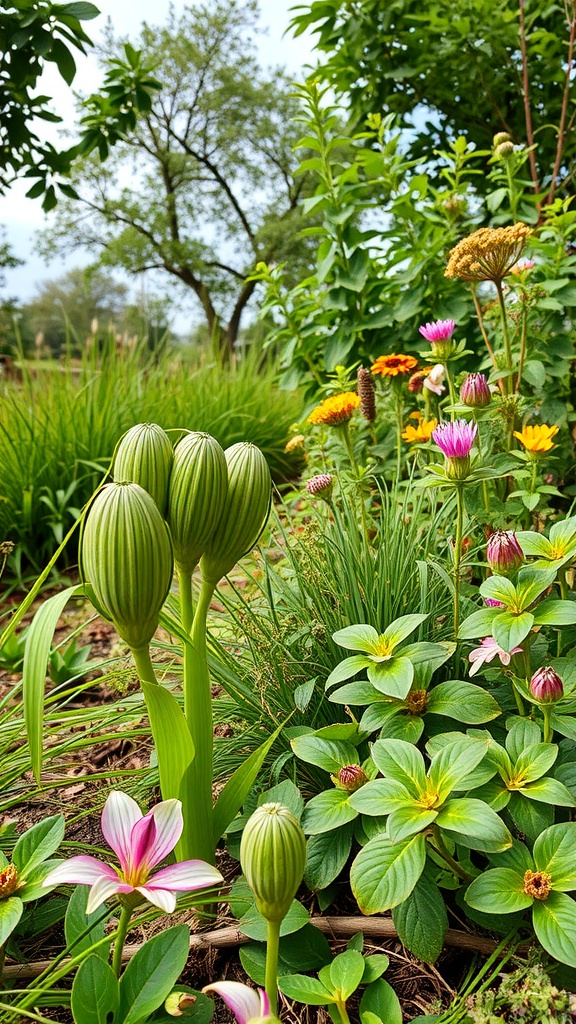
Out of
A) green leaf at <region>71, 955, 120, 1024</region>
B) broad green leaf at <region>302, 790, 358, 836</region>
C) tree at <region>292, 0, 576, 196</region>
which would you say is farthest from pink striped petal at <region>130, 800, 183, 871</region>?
tree at <region>292, 0, 576, 196</region>

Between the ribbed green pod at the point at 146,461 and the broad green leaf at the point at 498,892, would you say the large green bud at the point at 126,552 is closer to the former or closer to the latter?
the ribbed green pod at the point at 146,461

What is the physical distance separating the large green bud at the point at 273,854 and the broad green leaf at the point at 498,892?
0.27m

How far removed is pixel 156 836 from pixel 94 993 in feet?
0.53

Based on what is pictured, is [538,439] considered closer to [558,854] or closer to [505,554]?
[505,554]

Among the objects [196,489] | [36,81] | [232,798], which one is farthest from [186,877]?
[36,81]

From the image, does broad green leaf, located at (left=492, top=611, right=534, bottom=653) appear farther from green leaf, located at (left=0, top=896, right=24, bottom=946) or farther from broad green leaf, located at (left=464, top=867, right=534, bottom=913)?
green leaf, located at (left=0, top=896, right=24, bottom=946)

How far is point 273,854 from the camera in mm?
670

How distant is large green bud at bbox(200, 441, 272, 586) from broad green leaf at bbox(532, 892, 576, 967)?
563 millimetres

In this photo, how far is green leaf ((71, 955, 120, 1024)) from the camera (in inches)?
28.4

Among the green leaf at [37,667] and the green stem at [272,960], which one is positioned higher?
→ the green leaf at [37,667]

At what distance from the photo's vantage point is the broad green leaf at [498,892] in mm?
802

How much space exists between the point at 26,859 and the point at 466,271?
121 centimetres

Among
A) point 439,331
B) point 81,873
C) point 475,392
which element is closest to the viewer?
point 81,873

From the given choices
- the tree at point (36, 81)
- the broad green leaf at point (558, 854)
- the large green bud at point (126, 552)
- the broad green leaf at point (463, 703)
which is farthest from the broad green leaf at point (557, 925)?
the tree at point (36, 81)
